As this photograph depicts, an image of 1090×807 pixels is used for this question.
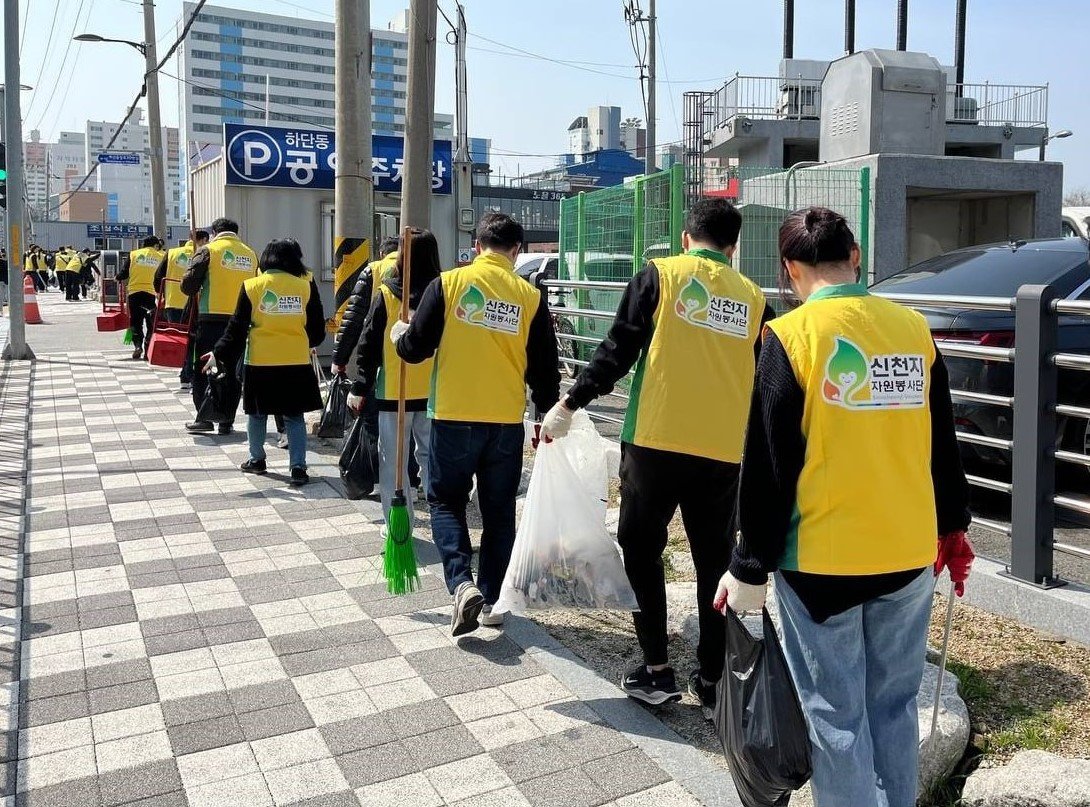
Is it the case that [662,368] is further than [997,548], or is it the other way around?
[997,548]

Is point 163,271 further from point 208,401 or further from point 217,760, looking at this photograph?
point 217,760

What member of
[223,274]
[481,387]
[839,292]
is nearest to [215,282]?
[223,274]

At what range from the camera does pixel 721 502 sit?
12.1ft

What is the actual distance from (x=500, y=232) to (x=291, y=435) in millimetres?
3565

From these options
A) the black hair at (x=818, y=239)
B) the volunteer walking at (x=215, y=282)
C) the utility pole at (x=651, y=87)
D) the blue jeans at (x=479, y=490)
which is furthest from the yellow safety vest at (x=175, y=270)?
the utility pole at (x=651, y=87)

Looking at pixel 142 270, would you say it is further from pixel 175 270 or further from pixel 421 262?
pixel 421 262

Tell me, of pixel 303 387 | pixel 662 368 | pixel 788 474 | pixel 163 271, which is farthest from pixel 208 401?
pixel 788 474

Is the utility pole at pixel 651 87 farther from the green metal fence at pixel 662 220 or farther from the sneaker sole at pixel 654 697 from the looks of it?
the sneaker sole at pixel 654 697

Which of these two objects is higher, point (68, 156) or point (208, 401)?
point (68, 156)

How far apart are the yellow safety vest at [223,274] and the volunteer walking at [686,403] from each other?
6.62 metres

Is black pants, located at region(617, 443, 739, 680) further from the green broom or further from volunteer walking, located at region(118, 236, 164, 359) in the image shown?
volunteer walking, located at region(118, 236, 164, 359)

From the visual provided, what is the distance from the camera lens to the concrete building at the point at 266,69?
136500mm

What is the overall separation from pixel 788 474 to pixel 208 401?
6933 millimetres

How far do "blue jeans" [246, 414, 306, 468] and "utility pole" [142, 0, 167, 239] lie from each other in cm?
1735
